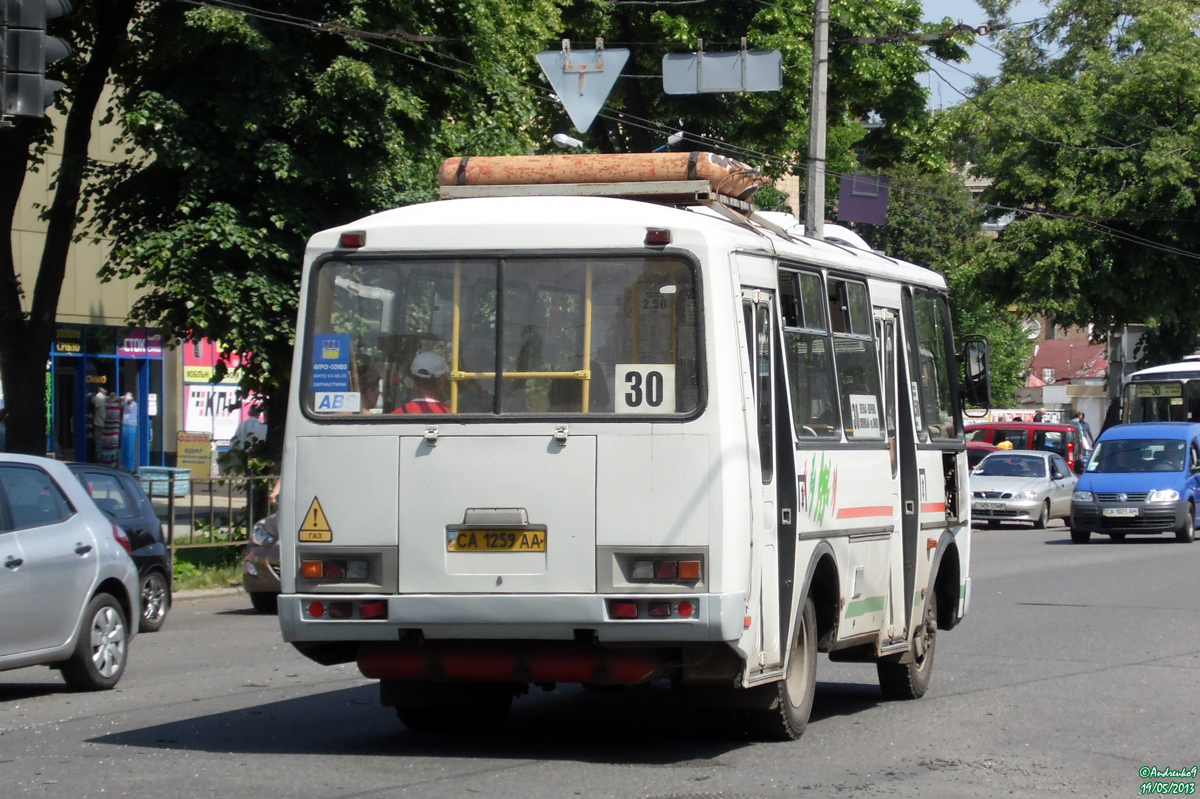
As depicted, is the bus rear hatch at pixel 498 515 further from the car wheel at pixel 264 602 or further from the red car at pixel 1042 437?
the red car at pixel 1042 437

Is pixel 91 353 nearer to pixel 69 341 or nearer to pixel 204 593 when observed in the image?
pixel 69 341

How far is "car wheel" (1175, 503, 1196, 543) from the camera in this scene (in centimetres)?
2872

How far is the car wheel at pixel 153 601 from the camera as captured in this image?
49.6 ft

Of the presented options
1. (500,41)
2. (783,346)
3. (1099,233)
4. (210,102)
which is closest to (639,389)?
(783,346)

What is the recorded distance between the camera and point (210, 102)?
18703 mm

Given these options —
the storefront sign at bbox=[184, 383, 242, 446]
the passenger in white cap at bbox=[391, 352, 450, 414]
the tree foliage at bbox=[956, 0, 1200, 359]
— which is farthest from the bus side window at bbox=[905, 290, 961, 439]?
the tree foliage at bbox=[956, 0, 1200, 359]

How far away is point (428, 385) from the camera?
813cm

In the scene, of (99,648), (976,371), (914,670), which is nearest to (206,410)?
(99,648)

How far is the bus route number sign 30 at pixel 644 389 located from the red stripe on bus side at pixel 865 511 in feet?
6.01

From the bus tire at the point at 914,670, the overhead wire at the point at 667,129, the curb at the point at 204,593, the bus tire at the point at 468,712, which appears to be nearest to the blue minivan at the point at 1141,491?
the overhead wire at the point at 667,129

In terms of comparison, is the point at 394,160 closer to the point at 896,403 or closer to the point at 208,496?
the point at 208,496

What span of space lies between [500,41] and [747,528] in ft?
47.9
